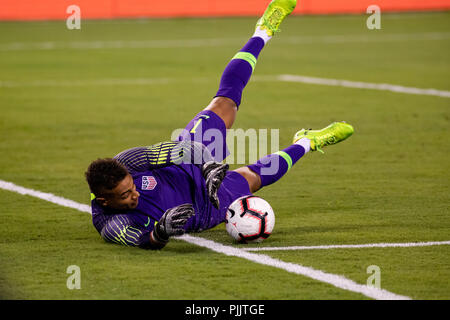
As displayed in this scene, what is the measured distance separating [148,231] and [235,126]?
5.45 meters

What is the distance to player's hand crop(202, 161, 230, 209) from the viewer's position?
6.17m

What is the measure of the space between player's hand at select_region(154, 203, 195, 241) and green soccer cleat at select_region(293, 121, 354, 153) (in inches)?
77.0

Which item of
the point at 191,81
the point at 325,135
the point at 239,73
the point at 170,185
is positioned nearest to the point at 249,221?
the point at 170,185

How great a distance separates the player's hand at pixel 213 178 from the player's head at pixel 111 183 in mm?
490

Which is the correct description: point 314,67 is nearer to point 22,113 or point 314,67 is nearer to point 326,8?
point 22,113

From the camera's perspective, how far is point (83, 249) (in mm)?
6312

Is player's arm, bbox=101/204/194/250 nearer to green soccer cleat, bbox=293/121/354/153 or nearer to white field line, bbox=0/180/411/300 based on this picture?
white field line, bbox=0/180/411/300

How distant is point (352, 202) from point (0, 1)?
20723mm

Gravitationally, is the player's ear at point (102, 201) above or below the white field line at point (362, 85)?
below

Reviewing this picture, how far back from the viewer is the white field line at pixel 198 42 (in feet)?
68.9

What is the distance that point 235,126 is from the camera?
11555 mm

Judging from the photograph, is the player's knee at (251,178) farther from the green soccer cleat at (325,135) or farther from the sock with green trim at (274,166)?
the green soccer cleat at (325,135)

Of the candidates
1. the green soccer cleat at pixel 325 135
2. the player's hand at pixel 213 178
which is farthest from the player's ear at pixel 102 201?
the green soccer cleat at pixel 325 135

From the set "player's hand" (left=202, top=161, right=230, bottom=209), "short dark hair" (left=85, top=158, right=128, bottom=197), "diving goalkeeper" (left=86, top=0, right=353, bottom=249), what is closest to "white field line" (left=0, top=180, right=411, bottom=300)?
"diving goalkeeper" (left=86, top=0, right=353, bottom=249)
